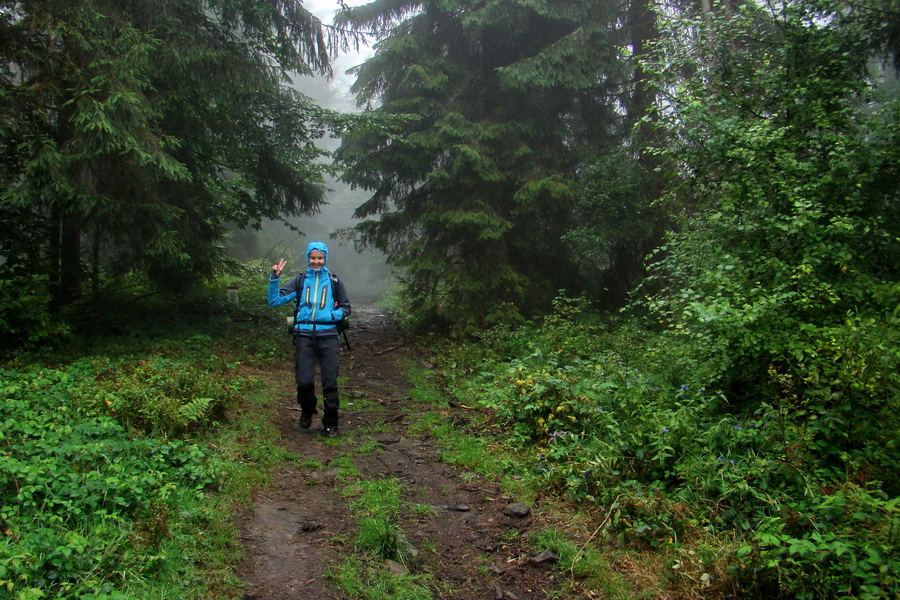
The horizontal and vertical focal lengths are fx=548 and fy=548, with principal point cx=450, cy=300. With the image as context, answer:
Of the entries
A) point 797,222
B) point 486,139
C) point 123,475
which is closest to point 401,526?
point 123,475

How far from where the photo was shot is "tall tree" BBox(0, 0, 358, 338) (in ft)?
25.0

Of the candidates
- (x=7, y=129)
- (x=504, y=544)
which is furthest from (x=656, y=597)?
(x=7, y=129)

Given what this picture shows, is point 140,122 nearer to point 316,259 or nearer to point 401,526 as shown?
point 316,259

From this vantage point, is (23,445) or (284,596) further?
(23,445)

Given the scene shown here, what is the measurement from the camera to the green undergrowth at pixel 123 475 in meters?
3.08

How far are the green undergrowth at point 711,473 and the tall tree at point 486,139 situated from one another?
6.58 meters

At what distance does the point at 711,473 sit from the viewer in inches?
165

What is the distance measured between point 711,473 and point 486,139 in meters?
10.2

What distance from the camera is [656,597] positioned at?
11.3 feet

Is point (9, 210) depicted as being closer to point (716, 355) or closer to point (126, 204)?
point (126, 204)

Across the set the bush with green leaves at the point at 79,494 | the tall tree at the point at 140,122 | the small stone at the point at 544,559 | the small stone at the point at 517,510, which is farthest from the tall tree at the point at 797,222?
the tall tree at the point at 140,122

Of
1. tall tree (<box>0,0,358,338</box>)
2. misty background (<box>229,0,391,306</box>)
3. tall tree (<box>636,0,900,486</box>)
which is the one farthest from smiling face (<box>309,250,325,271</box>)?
misty background (<box>229,0,391,306</box>)

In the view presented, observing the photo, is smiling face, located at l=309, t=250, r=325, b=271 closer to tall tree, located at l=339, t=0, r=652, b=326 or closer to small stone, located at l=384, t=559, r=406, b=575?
small stone, located at l=384, t=559, r=406, b=575

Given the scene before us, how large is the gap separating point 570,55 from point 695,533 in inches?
430
